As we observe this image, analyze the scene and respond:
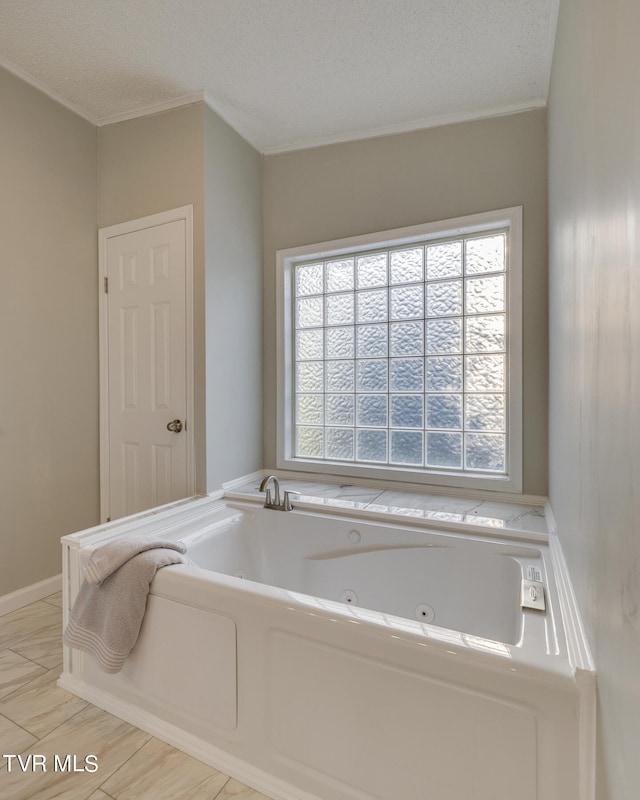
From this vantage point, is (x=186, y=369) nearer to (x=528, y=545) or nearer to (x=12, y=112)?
(x=12, y=112)

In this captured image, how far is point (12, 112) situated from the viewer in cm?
218

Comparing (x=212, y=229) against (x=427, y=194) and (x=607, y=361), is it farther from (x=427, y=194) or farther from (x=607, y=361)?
(x=607, y=361)

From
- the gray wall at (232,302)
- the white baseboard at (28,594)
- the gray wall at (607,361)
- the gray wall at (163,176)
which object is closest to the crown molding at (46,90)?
the gray wall at (163,176)

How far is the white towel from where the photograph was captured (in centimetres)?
145

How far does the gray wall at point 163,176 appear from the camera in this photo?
7.52ft

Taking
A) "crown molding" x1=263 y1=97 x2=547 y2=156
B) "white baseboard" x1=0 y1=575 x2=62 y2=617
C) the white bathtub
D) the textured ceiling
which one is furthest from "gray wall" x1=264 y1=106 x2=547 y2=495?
"white baseboard" x1=0 y1=575 x2=62 y2=617

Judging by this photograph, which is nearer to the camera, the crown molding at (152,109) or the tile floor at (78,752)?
the tile floor at (78,752)

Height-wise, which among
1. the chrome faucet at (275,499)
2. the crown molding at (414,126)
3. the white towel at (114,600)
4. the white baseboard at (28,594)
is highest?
the crown molding at (414,126)

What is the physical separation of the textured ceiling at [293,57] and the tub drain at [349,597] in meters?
2.48

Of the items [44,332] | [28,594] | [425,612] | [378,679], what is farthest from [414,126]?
[28,594]

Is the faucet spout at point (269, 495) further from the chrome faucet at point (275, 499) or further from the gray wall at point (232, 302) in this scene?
the gray wall at point (232, 302)

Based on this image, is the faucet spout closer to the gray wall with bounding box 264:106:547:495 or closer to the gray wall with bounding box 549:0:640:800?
the gray wall with bounding box 264:106:547:495

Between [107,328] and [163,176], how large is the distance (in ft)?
3.04

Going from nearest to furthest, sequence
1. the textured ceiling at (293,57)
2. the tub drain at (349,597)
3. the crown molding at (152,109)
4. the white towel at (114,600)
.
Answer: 1. the white towel at (114,600)
2. the textured ceiling at (293,57)
3. the tub drain at (349,597)
4. the crown molding at (152,109)
